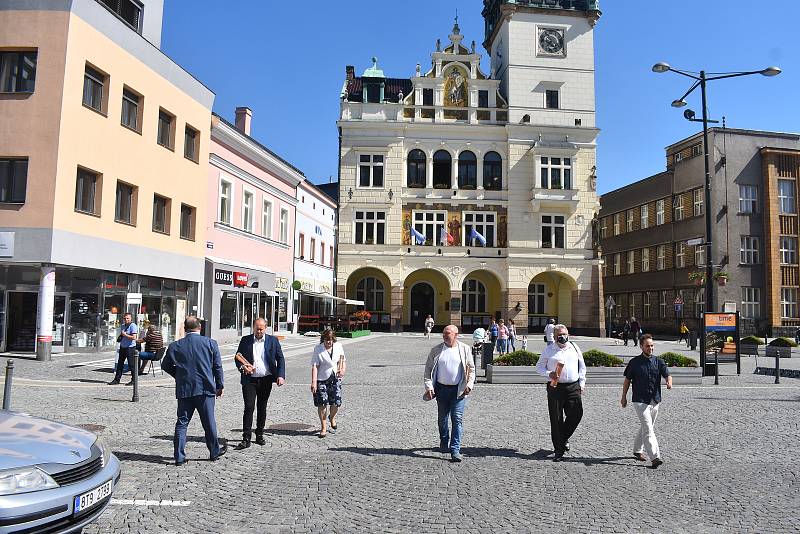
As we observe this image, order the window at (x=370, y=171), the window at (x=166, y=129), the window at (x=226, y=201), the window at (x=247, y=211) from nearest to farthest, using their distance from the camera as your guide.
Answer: the window at (x=166, y=129), the window at (x=226, y=201), the window at (x=247, y=211), the window at (x=370, y=171)

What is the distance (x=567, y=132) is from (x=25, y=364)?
130ft

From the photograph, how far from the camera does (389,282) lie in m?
48.6

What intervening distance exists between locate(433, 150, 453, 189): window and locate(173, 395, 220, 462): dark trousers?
40691 mm

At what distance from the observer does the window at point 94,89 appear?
2088 cm

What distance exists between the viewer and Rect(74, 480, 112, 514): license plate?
4.82m

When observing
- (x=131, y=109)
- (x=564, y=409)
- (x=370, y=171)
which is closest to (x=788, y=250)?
(x=370, y=171)

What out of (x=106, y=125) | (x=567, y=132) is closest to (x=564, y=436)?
(x=106, y=125)

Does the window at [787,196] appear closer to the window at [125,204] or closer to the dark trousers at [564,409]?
the window at [125,204]

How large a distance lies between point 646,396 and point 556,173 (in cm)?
4113

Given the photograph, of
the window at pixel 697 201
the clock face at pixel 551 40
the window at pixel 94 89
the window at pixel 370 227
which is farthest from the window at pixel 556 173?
the window at pixel 94 89

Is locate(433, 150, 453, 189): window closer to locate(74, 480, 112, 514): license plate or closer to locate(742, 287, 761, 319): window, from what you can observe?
locate(742, 287, 761, 319): window

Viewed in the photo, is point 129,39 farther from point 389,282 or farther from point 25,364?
point 389,282

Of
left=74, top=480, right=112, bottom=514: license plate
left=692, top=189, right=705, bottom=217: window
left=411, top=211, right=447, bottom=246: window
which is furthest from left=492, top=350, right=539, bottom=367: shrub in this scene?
left=692, top=189, right=705, bottom=217: window

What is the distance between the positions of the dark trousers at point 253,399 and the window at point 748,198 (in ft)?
154
